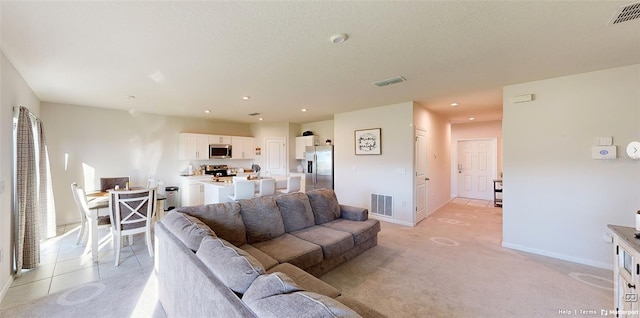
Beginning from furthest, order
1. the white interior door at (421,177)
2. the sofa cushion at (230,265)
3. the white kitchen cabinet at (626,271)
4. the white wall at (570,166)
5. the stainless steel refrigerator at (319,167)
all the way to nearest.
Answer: the stainless steel refrigerator at (319,167)
the white interior door at (421,177)
the white wall at (570,166)
the white kitchen cabinet at (626,271)
the sofa cushion at (230,265)

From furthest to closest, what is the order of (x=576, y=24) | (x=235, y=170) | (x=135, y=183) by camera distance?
(x=235, y=170) < (x=135, y=183) < (x=576, y=24)

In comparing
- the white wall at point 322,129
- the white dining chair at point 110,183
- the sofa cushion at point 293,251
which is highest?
the white wall at point 322,129

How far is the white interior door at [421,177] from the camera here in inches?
202

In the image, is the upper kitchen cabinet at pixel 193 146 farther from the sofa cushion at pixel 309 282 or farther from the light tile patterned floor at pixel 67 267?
the sofa cushion at pixel 309 282

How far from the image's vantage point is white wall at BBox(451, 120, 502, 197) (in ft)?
24.7

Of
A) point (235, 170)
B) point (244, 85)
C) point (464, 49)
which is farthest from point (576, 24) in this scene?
point (235, 170)

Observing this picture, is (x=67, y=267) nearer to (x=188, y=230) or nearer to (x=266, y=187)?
(x=188, y=230)

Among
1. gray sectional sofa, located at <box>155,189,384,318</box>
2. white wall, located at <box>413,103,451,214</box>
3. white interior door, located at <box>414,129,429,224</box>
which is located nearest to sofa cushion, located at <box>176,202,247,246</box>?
gray sectional sofa, located at <box>155,189,384,318</box>

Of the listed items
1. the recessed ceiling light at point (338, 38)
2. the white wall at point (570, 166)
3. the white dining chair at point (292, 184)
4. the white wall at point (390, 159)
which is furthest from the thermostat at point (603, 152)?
the white dining chair at point (292, 184)

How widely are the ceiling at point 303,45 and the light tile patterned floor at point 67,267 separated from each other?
2.49 metres

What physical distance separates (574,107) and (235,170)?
25.1 feet

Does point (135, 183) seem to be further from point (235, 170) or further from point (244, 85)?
point (244, 85)

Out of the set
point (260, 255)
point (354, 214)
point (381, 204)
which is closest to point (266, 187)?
point (354, 214)

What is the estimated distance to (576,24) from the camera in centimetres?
206
